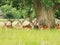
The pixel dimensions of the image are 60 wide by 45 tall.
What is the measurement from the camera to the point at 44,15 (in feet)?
90.2

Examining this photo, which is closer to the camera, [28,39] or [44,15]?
[28,39]

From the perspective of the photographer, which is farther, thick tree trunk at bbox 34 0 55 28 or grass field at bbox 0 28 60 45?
thick tree trunk at bbox 34 0 55 28

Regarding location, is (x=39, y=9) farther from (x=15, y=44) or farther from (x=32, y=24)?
(x=15, y=44)

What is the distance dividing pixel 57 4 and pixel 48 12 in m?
1.74

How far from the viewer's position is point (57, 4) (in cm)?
2881

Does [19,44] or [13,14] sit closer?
[19,44]

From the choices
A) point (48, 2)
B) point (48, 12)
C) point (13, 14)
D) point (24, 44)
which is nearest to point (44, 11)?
point (48, 12)

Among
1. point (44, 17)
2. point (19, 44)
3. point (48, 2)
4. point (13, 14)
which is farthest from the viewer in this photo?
point (13, 14)

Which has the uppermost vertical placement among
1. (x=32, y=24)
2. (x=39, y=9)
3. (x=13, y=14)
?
(x=39, y=9)

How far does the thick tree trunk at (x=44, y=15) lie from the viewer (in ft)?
89.6

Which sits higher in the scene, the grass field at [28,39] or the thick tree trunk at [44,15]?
the grass field at [28,39]

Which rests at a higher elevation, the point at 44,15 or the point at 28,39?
the point at 28,39

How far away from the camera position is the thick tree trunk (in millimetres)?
27297

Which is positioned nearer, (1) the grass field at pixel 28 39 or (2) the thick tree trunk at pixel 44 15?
(1) the grass field at pixel 28 39
